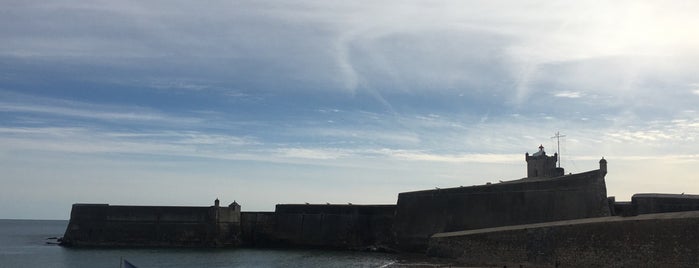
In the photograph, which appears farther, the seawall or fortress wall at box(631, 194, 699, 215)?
the seawall

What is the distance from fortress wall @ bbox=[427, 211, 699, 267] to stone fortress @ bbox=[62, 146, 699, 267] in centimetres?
4

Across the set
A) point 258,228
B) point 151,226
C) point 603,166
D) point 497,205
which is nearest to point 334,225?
point 258,228

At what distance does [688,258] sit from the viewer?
21078mm

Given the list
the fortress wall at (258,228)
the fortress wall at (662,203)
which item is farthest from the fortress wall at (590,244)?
the fortress wall at (258,228)

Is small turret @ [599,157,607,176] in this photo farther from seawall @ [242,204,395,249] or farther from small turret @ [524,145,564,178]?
seawall @ [242,204,395,249]

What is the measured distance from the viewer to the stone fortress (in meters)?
22.6

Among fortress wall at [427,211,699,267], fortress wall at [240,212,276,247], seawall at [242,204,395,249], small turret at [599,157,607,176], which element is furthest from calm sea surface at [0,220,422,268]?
small turret at [599,157,607,176]

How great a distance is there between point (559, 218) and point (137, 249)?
25127mm

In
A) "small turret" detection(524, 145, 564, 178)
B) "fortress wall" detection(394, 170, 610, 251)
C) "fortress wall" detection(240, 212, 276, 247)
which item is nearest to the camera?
"fortress wall" detection(394, 170, 610, 251)

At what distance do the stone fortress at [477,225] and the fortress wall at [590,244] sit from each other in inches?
1.4

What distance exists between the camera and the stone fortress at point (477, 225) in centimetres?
2258

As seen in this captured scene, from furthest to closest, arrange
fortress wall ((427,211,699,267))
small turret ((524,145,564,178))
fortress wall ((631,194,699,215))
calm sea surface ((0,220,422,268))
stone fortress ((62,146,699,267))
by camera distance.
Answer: small turret ((524,145,564,178)) < calm sea surface ((0,220,422,268)) < fortress wall ((631,194,699,215)) < stone fortress ((62,146,699,267)) < fortress wall ((427,211,699,267))

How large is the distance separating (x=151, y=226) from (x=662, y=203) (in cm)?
3017

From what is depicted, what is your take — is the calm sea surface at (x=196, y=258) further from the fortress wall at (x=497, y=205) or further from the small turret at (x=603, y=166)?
the small turret at (x=603, y=166)
